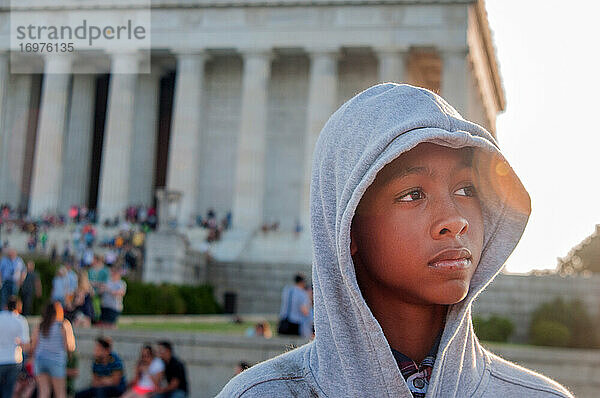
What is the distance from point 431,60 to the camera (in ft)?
183

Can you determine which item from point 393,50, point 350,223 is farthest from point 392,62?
point 350,223

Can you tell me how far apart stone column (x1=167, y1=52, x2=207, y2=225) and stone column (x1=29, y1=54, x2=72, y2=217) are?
24.3ft

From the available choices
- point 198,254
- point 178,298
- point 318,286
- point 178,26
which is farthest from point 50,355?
point 178,26

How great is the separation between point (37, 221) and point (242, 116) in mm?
13055

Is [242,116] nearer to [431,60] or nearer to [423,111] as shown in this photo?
[431,60]

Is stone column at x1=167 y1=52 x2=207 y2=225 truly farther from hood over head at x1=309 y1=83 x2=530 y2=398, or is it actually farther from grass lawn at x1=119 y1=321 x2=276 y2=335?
hood over head at x1=309 y1=83 x2=530 y2=398

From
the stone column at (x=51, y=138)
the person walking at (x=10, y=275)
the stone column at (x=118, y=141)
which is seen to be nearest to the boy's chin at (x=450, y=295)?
the person walking at (x=10, y=275)

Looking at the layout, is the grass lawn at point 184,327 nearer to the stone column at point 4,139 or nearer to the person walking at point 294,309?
the person walking at point 294,309

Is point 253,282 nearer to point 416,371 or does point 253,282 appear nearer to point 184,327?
point 184,327

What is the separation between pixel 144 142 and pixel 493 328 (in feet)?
115

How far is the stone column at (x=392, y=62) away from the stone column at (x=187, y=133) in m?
10.8

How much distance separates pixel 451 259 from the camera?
242 centimetres

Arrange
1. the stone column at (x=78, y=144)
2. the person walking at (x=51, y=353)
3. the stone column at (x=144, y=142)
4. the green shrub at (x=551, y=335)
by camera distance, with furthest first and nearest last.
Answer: the stone column at (x=78, y=144)
the stone column at (x=144, y=142)
the green shrub at (x=551, y=335)
the person walking at (x=51, y=353)

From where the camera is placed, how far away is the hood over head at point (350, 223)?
2314 mm
